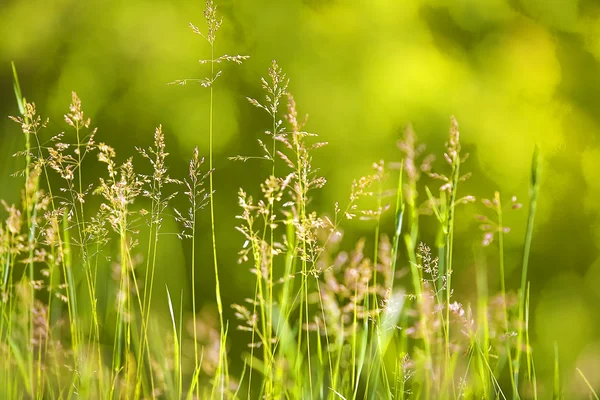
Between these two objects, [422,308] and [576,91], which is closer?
[422,308]

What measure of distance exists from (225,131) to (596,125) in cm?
122

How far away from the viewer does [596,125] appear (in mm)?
2270

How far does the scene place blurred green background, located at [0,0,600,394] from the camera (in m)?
2.22

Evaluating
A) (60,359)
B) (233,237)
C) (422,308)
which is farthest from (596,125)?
(60,359)

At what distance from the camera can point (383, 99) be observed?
225 centimetres

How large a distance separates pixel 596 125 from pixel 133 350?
1.66 metres

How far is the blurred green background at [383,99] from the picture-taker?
7.29ft

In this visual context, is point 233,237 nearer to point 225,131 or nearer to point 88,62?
point 225,131

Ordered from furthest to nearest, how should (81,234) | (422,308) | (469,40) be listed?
(469,40) → (81,234) → (422,308)

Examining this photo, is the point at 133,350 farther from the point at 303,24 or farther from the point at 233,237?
the point at 303,24

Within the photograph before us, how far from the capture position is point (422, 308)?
5.15 ft

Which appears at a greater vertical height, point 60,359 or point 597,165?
point 597,165

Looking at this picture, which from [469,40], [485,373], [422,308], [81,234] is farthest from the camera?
[469,40]

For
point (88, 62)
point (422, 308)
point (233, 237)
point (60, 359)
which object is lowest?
point (60, 359)
